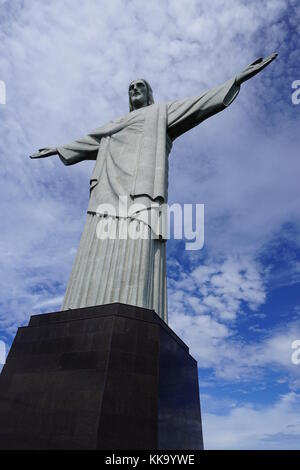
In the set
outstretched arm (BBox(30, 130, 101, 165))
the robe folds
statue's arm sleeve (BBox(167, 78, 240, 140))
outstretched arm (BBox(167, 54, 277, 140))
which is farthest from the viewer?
outstretched arm (BBox(30, 130, 101, 165))

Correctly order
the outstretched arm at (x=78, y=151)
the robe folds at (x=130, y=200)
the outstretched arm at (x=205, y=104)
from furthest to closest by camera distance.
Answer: the outstretched arm at (x=78, y=151) < the outstretched arm at (x=205, y=104) < the robe folds at (x=130, y=200)

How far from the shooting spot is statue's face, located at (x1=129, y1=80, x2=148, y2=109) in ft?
33.8

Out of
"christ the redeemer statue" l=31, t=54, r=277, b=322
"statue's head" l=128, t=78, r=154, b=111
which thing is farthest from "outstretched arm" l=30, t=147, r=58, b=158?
"statue's head" l=128, t=78, r=154, b=111

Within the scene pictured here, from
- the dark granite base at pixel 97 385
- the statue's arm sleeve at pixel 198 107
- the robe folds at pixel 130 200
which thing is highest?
the statue's arm sleeve at pixel 198 107

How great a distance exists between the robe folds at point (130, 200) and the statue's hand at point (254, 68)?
0.19m

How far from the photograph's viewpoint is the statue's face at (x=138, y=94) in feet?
33.8

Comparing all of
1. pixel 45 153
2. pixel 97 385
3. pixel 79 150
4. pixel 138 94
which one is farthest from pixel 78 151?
pixel 97 385

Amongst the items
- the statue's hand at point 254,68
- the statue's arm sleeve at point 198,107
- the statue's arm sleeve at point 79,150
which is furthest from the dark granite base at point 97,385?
the statue's hand at point 254,68

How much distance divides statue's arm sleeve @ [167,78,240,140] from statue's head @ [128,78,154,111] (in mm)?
1288

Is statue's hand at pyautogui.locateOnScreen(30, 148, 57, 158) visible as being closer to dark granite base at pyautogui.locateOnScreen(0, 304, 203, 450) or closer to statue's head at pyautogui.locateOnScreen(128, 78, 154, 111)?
statue's head at pyautogui.locateOnScreen(128, 78, 154, 111)

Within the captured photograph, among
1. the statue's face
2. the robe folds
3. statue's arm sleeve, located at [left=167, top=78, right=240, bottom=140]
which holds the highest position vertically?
the statue's face

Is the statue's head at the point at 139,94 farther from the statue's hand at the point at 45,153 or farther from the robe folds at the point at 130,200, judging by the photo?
the statue's hand at the point at 45,153

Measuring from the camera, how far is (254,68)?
8219 mm
